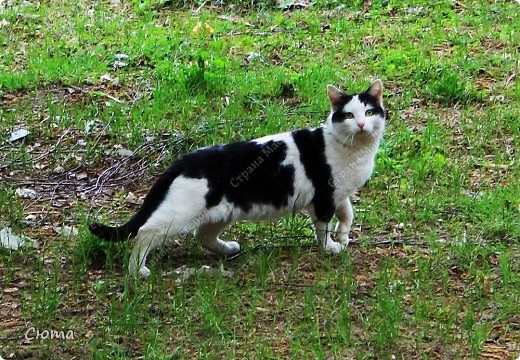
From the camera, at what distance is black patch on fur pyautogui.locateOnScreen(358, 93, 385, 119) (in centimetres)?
511

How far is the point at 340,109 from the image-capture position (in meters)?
5.14

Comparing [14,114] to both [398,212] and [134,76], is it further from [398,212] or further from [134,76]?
[398,212]

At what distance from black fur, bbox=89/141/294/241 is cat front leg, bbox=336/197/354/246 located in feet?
1.26

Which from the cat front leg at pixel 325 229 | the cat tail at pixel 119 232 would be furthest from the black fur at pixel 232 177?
the cat front leg at pixel 325 229

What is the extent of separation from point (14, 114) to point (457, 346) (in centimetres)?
469

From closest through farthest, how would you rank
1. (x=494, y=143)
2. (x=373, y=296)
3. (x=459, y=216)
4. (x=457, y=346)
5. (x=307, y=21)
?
(x=457, y=346) < (x=373, y=296) < (x=459, y=216) < (x=494, y=143) < (x=307, y=21)

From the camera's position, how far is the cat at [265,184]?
188 inches

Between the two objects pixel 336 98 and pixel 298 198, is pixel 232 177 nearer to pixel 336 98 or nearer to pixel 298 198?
pixel 298 198

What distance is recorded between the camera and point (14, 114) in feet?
23.8

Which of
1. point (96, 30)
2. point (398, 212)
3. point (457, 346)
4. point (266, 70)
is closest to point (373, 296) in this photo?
point (457, 346)

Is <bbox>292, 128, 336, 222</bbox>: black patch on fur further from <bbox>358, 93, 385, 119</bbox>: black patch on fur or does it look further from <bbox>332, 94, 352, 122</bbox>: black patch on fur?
<bbox>358, 93, 385, 119</bbox>: black patch on fur

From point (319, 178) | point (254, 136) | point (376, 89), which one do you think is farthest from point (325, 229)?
point (254, 136)

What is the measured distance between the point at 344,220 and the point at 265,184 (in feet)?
1.99

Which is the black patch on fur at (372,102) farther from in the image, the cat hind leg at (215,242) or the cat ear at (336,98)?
the cat hind leg at (215,242)
